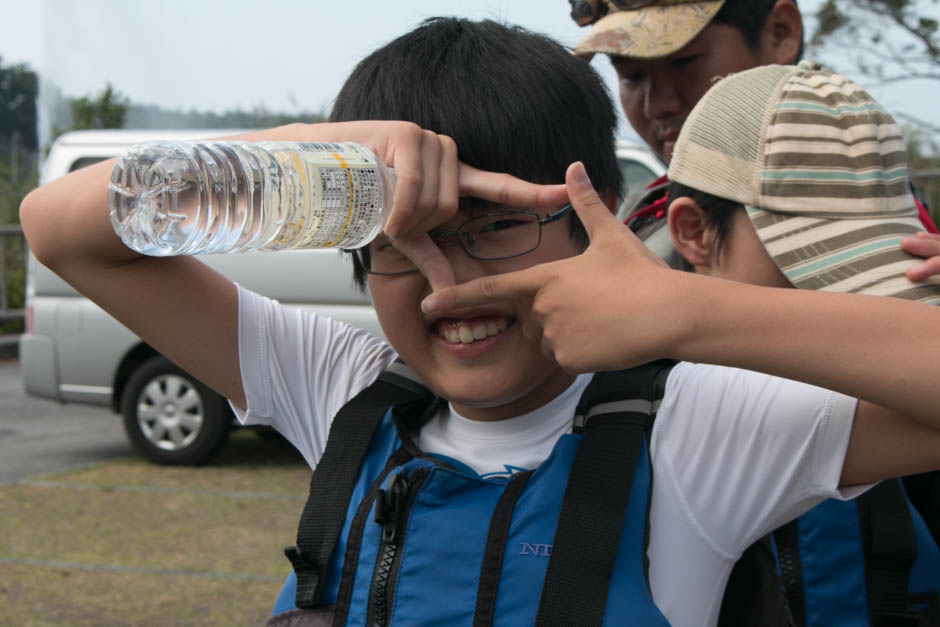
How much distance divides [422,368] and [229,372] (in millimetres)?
381

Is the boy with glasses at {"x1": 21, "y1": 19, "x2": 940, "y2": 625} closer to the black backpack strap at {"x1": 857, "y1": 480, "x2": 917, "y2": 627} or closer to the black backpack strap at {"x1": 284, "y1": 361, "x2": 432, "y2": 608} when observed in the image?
the black backpack strap at {"x1": 284, "y1": 361, "x2": 432, "y2": 608}

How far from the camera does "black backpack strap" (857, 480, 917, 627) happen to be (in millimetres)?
1444

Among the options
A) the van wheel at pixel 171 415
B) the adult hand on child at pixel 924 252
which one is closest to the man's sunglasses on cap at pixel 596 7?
the adult hand on child at pixel 924 252

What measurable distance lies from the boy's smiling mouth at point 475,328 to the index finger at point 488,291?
0.61 ft

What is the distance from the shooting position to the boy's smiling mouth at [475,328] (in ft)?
4.88

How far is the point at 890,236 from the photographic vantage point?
1483mm

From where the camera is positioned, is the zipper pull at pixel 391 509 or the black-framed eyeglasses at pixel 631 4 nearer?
the zipper pull at pixel 391 509

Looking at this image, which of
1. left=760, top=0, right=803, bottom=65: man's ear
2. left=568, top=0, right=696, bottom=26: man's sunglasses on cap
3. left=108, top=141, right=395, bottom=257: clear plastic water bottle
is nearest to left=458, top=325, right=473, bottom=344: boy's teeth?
left=108, top=141, right=395, bottom=257: clear plastic water bottle

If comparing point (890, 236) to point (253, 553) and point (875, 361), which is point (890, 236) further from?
point (253, 553)

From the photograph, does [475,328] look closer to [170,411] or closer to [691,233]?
[691,233]

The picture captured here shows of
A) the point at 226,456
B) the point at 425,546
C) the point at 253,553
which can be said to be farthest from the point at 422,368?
the point at 226,456

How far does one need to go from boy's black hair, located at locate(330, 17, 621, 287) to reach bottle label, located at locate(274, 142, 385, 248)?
0.26 metres

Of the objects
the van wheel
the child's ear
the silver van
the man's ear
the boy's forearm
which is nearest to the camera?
the boy's forearm

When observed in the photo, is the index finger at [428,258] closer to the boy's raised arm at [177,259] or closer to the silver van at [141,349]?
the boy's raised arm at [177,259]
